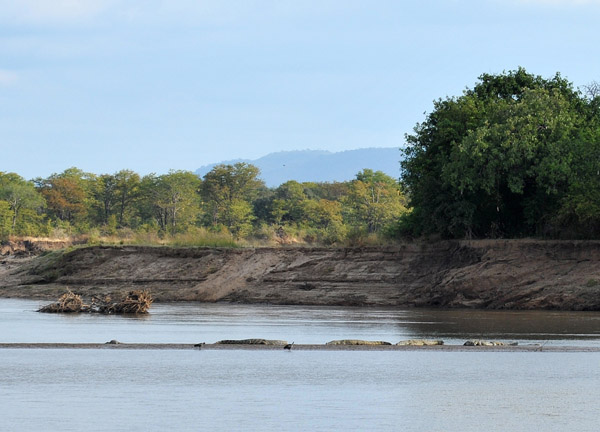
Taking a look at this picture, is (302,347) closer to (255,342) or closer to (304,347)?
(304,347)

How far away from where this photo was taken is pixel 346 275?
45562 mm

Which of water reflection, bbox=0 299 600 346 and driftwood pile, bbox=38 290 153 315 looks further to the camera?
driftwood pile, bbox=38 290 153 315

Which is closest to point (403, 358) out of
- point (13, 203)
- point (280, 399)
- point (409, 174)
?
point (280, 399)

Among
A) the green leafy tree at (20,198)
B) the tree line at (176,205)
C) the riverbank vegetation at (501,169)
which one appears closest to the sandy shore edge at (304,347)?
the riverbank vegetation at (501,169)

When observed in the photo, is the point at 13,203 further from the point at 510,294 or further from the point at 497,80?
the point at 510,294

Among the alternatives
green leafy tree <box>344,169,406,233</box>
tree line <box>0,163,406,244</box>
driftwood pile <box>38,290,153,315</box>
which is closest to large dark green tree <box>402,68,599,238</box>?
driftwood pile <box>38,290,153,315</box>

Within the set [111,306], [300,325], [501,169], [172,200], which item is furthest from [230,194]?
[300,325]

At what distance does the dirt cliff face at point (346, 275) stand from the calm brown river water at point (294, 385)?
39.4ft

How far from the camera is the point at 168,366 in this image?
772 inches

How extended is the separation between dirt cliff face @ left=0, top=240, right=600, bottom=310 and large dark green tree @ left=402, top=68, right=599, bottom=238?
2042 millimetres

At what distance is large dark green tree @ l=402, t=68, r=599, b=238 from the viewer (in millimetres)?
43031

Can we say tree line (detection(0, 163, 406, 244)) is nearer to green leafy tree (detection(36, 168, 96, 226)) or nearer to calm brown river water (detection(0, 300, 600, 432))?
green leafy tree (detection(36, 168, 96, 226))

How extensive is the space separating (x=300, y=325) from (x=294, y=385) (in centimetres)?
1349

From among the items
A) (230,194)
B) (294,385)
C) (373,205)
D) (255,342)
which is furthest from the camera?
(230,194)
